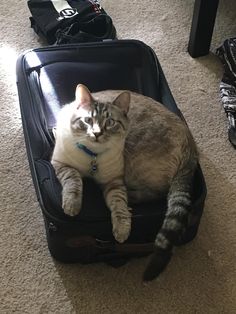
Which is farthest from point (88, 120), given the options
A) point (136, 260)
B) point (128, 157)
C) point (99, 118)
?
point (136, 260)

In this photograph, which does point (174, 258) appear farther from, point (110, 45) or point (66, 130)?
point (110, 45)

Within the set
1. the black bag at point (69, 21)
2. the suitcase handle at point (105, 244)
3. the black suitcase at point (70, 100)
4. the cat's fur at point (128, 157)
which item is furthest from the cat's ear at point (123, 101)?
the black bag at point (69, 21)

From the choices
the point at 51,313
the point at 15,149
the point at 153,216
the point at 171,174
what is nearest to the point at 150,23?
the point at 15,149

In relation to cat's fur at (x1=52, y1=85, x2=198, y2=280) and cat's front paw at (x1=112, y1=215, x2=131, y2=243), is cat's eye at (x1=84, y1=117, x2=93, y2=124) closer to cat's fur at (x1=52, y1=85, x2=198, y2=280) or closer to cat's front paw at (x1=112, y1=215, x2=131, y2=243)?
cat's fur at (x1=52, y1=85, x2=198, y2=280)

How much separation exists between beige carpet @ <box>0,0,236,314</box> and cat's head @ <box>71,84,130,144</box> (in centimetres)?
39

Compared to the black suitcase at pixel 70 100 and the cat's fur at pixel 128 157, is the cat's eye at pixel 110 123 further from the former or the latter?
the black suitcase at pixel 70 100

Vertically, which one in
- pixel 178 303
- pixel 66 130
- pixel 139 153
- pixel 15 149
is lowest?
pixel 178 303

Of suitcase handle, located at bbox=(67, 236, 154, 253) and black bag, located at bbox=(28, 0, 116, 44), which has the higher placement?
black bag, located at bbox=(28, 0, 116, 44)

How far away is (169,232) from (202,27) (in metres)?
1.08

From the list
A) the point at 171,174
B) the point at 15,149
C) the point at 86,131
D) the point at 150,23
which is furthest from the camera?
the point at 150,23

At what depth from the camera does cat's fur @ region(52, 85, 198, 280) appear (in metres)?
1.25

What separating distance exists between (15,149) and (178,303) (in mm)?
758

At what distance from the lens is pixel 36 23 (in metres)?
2.05

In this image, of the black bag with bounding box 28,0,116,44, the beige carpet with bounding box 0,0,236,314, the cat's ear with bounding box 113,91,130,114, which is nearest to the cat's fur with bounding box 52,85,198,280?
the cat's ear with bounding box 113,91,130,114
